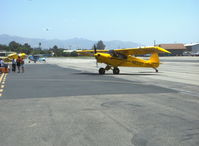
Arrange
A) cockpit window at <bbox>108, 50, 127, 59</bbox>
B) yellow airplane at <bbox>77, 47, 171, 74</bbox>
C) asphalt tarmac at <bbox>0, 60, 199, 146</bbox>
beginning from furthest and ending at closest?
cockpit window at <bbox>108, 50, 127, 59</bbox> → yellow airplane at <bbox>77, 47, 171, 74</bbox> → asphalt tarmac at <bbox>0, 60, 199, 146</bbox>

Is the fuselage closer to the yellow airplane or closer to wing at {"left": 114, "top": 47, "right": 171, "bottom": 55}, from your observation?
the yellow airplane

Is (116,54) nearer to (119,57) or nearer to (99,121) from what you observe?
(119,57)

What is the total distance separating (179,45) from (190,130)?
18566 cm

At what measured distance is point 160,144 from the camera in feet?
17.4

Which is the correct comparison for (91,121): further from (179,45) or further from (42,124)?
(179,45)

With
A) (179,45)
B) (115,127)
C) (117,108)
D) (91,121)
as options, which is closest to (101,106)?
(117,108)

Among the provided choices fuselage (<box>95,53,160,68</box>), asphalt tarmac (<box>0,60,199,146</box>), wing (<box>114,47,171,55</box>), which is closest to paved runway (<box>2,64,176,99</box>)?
asphalt tarmac (<box>0,60,199,146</box>)

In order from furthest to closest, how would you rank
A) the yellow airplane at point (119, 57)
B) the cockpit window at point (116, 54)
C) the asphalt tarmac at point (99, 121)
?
1. the cockpit window at point (116, 54)
2. the yellow airplane at point (119, 57)
3. the asphalt tarmac at point (99, 121)

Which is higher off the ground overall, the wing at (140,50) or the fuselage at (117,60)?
the wing at (140,50)

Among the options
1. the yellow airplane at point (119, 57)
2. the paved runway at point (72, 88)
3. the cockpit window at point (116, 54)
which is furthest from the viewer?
the cockpit window at point (116, 54)

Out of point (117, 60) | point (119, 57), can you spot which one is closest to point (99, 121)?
point (117, 60)

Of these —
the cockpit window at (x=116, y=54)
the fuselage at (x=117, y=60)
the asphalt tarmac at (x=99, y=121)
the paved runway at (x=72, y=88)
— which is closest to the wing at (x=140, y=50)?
the cockpit window at (x=116, y=54)

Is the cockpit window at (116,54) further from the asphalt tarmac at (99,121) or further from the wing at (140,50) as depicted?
the asphalt tarmac at (99,121)

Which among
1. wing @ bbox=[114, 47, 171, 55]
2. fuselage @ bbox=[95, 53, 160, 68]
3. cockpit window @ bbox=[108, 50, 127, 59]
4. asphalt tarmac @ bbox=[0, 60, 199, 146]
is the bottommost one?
asphalt tarmac @ bbox=[0, 60, 199, 146]
